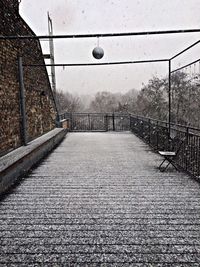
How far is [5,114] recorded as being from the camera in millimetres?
5336

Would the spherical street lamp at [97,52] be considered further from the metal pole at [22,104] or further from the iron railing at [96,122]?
the iron railing at [96,122]

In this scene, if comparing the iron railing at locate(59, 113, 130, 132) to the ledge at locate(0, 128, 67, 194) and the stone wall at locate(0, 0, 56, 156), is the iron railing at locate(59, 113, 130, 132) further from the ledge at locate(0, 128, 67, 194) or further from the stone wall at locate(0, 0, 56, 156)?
the ledge at locate(0, 128, 67, 194)

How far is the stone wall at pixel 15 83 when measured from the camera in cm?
533

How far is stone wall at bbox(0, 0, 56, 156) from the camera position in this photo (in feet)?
17.5

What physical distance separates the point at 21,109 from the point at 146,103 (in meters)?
13.3

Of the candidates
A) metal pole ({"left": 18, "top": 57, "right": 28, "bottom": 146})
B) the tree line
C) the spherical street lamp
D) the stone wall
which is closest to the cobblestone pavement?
the stone wall

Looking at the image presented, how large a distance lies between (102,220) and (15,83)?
468 centimetres

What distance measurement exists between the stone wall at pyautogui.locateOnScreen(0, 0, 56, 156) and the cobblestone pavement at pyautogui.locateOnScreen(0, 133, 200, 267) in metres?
1.40

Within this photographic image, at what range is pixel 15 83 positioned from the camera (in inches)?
242

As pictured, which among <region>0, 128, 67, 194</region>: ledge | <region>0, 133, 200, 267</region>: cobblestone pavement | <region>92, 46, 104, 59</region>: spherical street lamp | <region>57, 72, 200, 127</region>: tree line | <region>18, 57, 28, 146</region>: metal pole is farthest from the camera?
<region>57, 72, 200, 127</region>: tree line

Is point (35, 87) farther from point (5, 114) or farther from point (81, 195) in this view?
point (81, 195)

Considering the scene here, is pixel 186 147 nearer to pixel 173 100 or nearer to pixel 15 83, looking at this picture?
pixel 15 83

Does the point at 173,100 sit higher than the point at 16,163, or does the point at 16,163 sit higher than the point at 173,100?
the point at 173,100

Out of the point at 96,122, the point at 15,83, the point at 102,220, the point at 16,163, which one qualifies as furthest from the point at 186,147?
the point at 96,122
